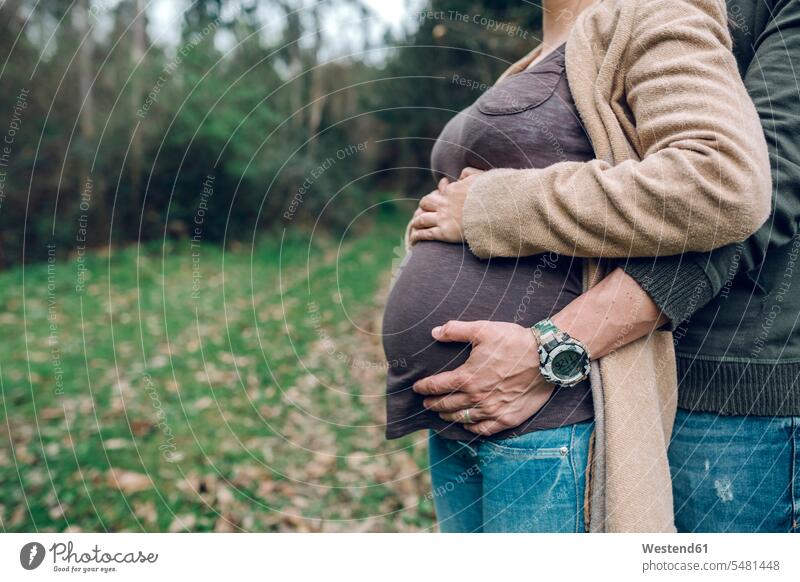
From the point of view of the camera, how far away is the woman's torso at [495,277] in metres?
1.13

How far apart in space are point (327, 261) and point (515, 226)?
8546 mm

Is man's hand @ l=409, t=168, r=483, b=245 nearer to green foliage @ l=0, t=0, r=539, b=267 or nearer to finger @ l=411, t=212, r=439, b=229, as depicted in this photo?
finger @ l=411, t=212, r=439, b=229

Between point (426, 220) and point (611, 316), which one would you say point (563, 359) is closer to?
point (611, 316)

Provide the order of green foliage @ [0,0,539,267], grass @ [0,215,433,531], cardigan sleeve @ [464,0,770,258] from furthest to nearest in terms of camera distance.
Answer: green foliage @ [0,0,539,267] → grass @ [0,215,433,531] → cardigan sleeve @ [464,0,770,258]

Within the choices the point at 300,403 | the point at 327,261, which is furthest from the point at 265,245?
the point at 300,403

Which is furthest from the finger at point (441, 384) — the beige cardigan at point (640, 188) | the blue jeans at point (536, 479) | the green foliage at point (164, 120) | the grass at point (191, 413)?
the green foliage at point (164, 120)

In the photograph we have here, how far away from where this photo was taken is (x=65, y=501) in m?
2.68

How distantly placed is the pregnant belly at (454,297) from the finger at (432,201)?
78 millimetres

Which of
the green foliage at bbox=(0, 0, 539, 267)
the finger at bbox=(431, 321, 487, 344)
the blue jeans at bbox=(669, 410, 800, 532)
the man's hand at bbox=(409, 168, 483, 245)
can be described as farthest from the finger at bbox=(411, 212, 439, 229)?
→ the green foliage at bbox=(0, 0, 539, 267)

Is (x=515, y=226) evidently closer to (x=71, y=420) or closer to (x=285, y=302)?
(x=71, y=420)

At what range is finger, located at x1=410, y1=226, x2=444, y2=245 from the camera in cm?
125

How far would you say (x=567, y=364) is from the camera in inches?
42.4

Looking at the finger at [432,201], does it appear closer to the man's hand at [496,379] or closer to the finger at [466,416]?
the man's hand at [496,379]

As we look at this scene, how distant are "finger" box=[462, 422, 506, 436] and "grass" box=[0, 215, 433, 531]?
1169mm
